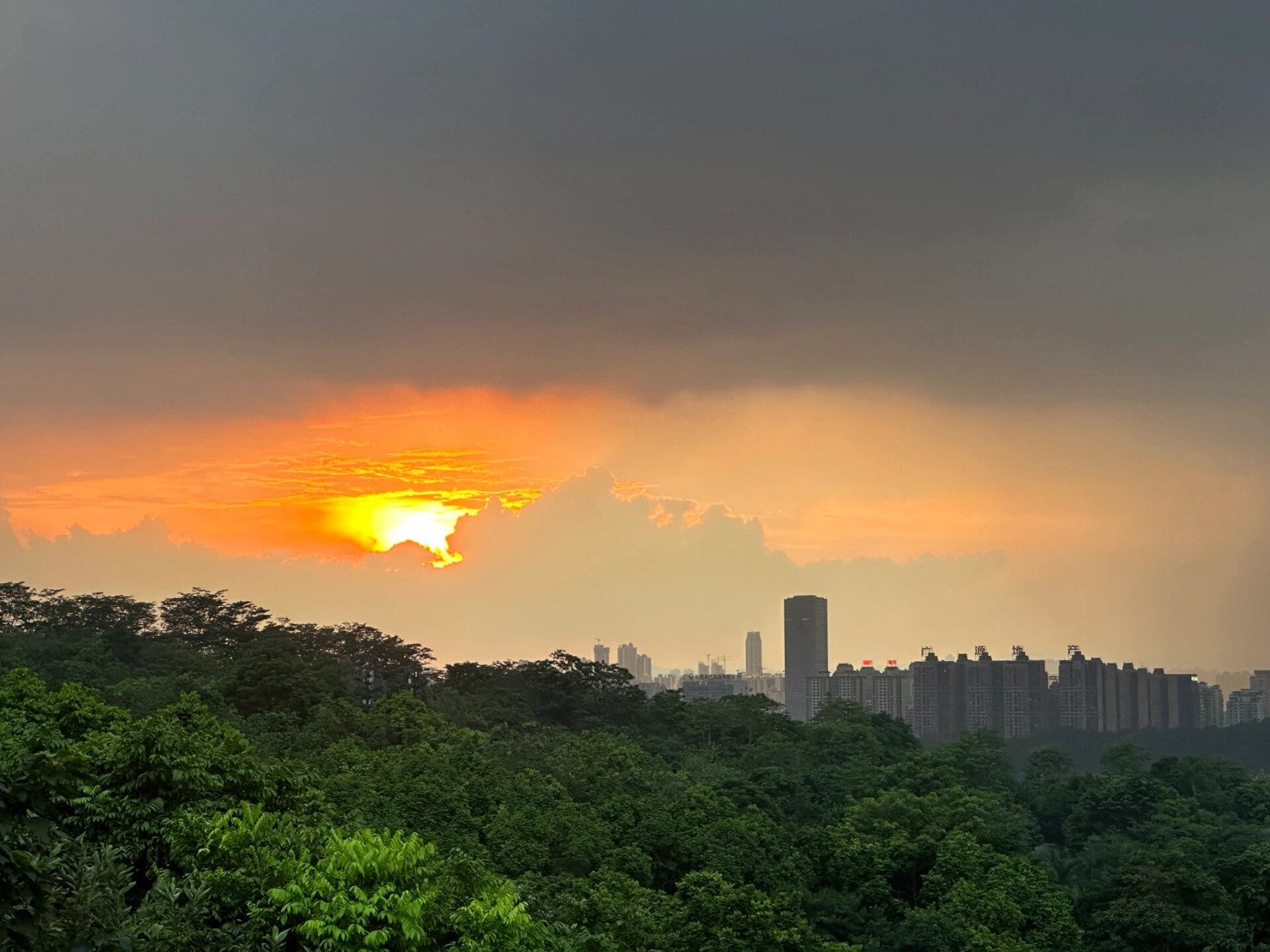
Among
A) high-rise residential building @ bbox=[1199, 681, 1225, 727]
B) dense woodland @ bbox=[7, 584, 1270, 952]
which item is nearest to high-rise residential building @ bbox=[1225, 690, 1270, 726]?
high-rise residential building @ bbox=[1199, 681, 1225, 727]

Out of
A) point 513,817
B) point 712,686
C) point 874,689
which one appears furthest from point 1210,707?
point 513,817

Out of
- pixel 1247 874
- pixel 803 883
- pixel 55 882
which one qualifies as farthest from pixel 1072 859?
pixel 55 882

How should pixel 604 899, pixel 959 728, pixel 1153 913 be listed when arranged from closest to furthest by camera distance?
pixel 604 899 < pixel 1153 913 < pixel 959 728

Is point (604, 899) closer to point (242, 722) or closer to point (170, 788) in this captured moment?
point (170, 788)

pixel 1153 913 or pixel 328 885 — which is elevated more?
pixel 328 885

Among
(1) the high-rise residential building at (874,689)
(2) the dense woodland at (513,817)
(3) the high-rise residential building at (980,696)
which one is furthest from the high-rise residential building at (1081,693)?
(2) the dense woodland at (513,817)

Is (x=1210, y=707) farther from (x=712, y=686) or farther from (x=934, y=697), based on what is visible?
(x=712, y=686)
